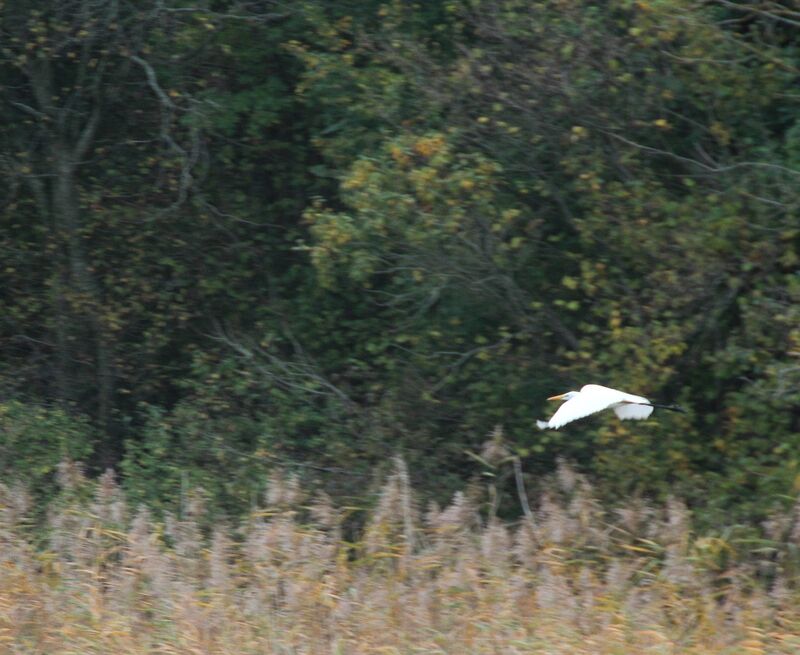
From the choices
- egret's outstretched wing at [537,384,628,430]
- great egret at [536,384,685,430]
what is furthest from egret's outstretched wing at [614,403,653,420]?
egret's outstretched wing at [537,384,628,430]

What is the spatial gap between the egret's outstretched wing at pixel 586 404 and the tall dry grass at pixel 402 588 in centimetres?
30

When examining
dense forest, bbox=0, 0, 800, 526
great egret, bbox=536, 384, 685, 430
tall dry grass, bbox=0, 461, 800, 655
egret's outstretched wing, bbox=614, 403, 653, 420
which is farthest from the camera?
dense forest, bbox=0, 0, 800, 526

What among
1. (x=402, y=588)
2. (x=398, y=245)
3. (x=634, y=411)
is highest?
(x=398, y=245)

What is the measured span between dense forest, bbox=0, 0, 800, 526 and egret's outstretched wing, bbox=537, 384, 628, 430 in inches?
26.0

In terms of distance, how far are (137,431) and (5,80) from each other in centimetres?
254

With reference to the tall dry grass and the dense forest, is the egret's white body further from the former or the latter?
the dense forest

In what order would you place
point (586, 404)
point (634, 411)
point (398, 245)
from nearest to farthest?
point (586, 404) → point (634, 411) → point (398, 245)

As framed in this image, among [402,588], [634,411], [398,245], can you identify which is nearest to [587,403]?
[634,411]

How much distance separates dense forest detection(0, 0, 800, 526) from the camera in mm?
6461

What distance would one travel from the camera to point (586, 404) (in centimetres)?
538

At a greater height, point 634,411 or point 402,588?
point 634,411

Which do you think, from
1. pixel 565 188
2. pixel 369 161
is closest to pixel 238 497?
pixel 369 161

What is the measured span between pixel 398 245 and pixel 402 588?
2.46 meters

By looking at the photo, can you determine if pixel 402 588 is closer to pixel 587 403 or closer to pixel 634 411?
pixel 587 403
